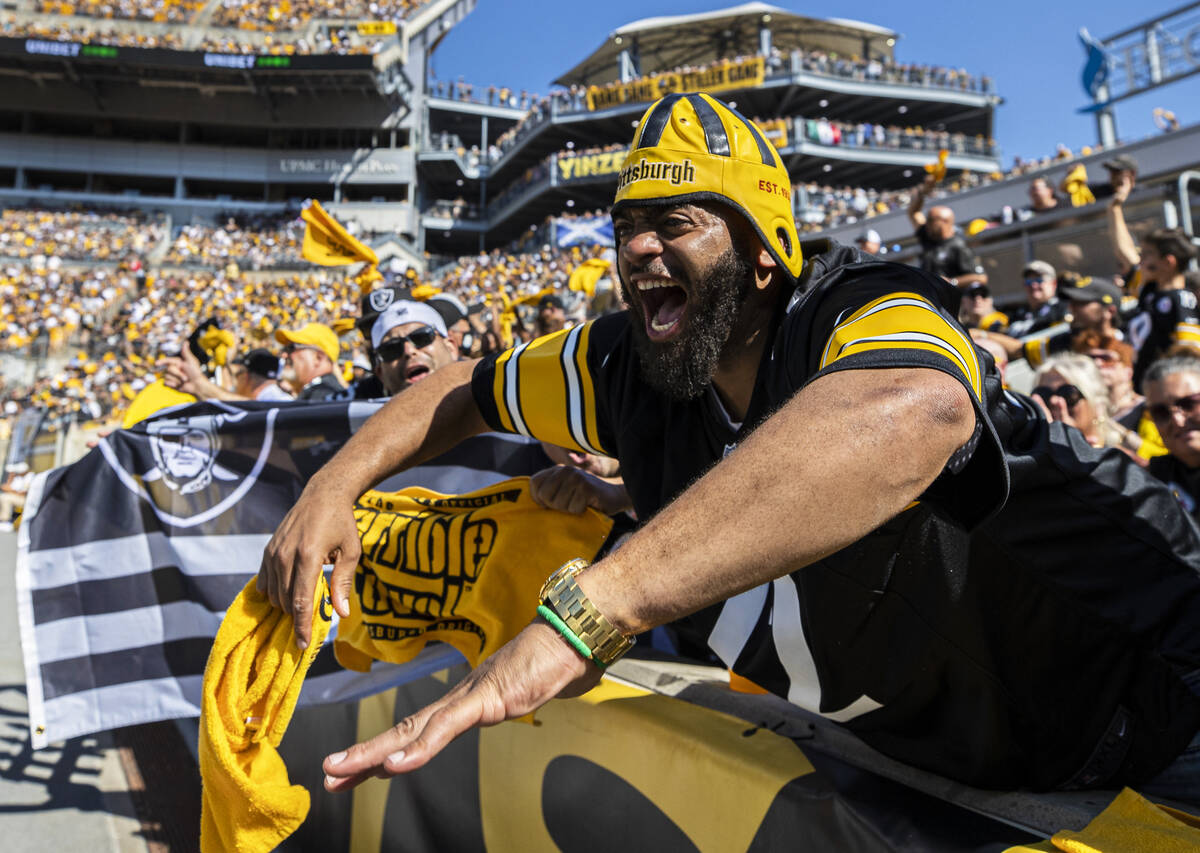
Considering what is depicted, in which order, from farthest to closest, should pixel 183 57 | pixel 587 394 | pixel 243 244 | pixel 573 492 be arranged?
pixel 183 57
pixel 243 244
pixel 573 492
pixel 587 394

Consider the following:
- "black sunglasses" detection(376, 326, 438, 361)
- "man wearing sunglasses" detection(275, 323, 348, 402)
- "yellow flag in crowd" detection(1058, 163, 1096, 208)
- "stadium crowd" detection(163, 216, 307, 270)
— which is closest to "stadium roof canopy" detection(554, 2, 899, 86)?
"stadium crowd" detection(163, 216, 307, 270)

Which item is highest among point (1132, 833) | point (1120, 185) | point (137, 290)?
point (137, 290)

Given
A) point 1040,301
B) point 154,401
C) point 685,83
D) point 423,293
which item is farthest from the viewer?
point 685,83

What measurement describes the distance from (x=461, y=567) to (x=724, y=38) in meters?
48.9

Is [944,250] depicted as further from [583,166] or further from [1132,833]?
[583,166]

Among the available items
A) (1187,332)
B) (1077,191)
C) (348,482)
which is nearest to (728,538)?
(348,482)

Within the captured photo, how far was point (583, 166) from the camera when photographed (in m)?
40.1

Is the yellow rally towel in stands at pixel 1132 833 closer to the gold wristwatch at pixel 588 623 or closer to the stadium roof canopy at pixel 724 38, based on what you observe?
the gold wristwatch at pixel 588 623

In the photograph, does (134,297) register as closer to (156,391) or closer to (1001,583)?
(156,391)

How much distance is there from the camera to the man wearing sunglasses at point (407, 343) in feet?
13.2

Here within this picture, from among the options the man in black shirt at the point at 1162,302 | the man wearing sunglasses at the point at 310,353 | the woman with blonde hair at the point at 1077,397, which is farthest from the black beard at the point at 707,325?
the man wearing sunglasses at the point at 310,353

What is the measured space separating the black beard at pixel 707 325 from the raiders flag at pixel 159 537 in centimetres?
172

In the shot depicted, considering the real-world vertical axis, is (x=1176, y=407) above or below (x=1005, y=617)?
above

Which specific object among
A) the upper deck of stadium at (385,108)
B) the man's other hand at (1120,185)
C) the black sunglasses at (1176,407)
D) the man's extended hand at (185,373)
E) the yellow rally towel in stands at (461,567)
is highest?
the upper deck of stadium at (385,108)
